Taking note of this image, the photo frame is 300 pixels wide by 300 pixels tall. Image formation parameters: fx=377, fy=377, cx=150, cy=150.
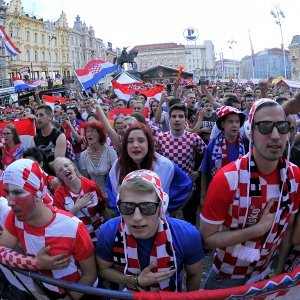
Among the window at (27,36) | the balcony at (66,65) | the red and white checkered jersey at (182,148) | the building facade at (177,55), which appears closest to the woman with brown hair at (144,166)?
the red and white checkered jersey at (182,148)

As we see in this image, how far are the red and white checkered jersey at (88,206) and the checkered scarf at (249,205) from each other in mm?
1482

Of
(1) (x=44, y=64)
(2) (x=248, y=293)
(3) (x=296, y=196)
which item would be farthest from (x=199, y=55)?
(2) (x=248, y=293)

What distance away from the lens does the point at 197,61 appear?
134375 mm

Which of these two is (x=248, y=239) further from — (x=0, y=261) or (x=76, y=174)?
(x=76, y=174)

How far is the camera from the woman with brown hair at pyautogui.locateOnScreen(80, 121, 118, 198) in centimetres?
414

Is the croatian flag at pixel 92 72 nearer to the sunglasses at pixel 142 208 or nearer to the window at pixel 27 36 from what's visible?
the sunglasses at pixel 142 208

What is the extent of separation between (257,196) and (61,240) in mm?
1129

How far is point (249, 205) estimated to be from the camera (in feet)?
6.74

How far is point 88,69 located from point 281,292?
Answer: 9308 mm

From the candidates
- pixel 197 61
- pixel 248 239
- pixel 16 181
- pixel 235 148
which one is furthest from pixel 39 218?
pixel 197 61

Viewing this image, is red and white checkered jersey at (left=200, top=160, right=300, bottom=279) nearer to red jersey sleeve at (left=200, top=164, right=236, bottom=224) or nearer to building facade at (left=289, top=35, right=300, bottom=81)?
red jersey sleeve at (left=200, top=164, right=236, bottom=224)

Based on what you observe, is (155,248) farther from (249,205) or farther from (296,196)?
(296,196)

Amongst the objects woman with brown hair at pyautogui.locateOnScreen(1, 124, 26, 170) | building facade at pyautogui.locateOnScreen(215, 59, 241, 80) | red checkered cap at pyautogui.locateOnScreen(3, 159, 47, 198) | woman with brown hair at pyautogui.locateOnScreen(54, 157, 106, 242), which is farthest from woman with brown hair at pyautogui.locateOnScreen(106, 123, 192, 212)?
building facade at pyautogui.locateOnScreen(215, 59, 241, 80)

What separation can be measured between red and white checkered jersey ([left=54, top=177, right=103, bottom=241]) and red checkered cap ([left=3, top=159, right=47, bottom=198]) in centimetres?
102
